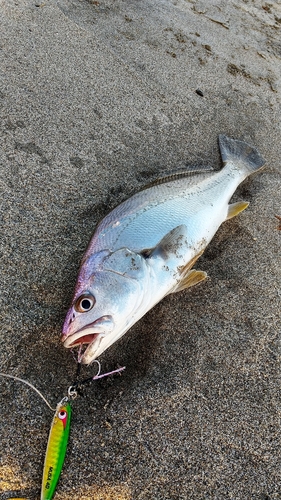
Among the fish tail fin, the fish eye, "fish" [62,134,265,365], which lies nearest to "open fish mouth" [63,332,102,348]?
"fish" [62,134,265,365]

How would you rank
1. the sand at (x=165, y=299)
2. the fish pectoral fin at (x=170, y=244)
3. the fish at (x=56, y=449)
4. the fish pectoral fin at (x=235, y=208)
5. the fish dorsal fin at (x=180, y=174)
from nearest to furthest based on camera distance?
the fish at (x=56, y=449) → the sand at (x=165, y=299) → the fish pectoral fin at (x=170, y=244) → the fish dorsal fin at (x=180, y=174) → the fish pectoral fin at (x=235, y=208)

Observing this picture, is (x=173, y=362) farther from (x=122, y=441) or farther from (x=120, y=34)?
(x=120, y=34)

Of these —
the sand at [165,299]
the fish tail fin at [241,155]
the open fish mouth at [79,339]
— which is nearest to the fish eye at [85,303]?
the open fish mouth at [79,339]

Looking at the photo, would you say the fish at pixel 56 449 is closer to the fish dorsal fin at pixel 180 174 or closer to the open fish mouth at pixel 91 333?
the open fish mouth at pixel 91 333

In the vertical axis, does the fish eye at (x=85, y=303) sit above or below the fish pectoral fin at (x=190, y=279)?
below

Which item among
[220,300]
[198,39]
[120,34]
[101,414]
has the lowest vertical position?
[101,414]

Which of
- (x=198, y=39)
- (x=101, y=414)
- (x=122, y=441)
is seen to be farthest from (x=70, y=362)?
(x=198, y=39)

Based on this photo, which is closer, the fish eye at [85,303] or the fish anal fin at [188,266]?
the fish eye at [85,303]

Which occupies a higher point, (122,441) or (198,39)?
(198,39)
